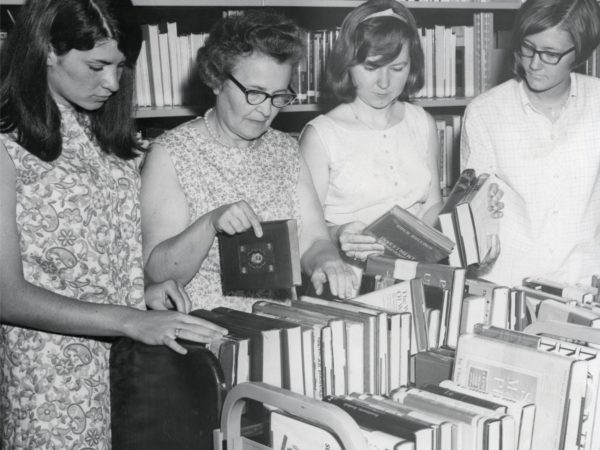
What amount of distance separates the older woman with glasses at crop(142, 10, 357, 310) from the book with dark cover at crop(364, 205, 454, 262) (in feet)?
0.49

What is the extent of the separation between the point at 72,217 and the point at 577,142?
1.72m

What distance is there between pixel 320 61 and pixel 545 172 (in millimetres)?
1119

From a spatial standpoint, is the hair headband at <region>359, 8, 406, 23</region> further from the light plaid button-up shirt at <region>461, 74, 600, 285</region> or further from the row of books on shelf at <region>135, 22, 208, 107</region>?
the row of books on shelf at <region>135, 22, 208, 107</region>

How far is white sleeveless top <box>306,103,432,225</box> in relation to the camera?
236 centimetres

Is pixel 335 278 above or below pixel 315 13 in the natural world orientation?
below

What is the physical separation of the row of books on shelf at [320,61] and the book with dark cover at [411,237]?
2.35 feet

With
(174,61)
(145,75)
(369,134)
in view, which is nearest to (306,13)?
(174,61)

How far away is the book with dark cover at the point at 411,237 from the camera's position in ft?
5.82

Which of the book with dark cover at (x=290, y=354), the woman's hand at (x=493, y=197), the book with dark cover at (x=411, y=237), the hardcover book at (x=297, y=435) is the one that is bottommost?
the hardcover book at (x=297, y=435)

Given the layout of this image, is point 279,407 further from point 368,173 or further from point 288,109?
point 288,109

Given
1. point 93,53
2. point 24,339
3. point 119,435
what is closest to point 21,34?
point 93,53

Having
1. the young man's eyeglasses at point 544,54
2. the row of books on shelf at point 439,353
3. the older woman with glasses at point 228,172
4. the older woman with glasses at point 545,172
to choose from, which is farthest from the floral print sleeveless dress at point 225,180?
the young man's eyeglasses at point 544,54

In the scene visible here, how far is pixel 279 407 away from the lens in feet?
4.02

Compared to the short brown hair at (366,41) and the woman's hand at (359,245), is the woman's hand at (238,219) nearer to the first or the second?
the woman's hand at (359,245)
